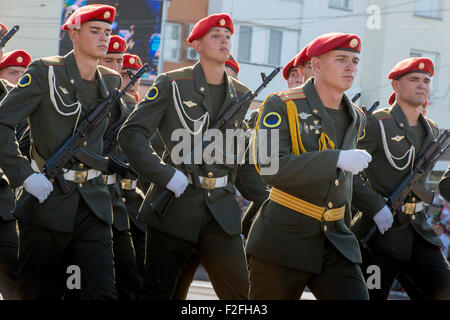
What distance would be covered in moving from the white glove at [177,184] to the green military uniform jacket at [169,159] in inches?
1.3

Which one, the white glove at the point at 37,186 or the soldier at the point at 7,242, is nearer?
the white glove at the point at 37,186

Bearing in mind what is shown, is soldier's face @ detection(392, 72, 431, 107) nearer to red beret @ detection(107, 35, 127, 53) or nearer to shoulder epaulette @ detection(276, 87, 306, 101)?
shoulder epaulette @ detection(276, 87, 306, 101)

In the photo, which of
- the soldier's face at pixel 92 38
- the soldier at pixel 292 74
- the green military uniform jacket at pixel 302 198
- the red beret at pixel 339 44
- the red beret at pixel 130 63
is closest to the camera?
the green military uniform jacket at pixel 302 198

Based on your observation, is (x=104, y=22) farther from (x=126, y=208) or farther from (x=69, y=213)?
(x=126, y=208)

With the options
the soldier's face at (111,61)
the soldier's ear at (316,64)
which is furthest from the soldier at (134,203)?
the soldier's ear at (316,64)

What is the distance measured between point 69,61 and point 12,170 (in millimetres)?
859

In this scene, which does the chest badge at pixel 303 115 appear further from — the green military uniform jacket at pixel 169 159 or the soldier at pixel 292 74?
the soldier at pixel 292 74

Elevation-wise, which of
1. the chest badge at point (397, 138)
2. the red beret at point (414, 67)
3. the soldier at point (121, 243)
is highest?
the red beret at point (414, 67)

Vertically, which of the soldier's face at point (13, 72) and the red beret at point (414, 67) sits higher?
the red beret at point (414, 67)

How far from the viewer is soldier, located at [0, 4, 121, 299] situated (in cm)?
542

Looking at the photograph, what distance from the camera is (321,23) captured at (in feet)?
84.3

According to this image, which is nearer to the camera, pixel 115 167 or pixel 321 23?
pixel 115 167

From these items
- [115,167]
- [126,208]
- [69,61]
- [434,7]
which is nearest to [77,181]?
[69,61]

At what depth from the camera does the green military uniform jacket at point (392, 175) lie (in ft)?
21.2
